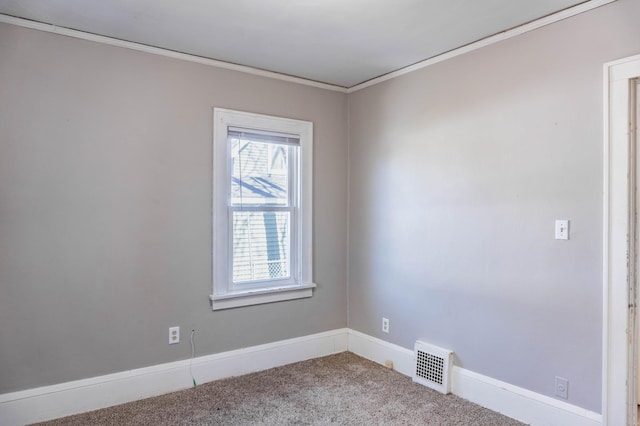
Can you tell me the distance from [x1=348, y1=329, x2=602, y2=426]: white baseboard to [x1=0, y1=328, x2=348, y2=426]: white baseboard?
2.81 feet

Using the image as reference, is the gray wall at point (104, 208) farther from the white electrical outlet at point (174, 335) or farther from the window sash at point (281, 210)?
the window sash at point (281, 210)

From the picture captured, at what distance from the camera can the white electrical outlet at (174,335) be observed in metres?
3.02

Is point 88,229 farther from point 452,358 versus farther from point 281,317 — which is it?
point 452,358

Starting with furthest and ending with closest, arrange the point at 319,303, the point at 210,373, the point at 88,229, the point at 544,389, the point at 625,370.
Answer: the point at 319,303 → the point at 210,373 → the point at 88,229 → the point at 544,389 → the point at 625,370

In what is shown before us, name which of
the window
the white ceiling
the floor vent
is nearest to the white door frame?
the white ceiling

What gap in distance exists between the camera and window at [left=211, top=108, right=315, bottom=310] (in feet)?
10.6

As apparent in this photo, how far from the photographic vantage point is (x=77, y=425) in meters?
2.51

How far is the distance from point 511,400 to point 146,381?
2.40 metres

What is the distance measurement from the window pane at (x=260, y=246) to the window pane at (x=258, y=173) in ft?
0.41

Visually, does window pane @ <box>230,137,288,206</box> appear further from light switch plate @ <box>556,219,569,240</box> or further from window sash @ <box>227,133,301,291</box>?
light switch plate @ <box>556,219,569,240</box>

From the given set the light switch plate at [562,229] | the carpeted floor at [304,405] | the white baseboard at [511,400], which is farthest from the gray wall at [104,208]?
the light switch plate at [562,229]

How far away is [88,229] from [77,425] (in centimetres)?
118

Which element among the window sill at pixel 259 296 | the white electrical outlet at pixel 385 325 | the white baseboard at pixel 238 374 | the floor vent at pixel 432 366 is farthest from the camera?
the white electrical outlet at pixel 385 325

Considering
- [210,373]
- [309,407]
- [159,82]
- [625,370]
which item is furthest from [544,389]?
[159,82]
